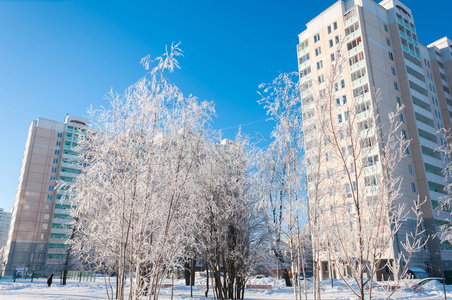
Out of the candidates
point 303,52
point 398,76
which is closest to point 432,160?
point 398,76

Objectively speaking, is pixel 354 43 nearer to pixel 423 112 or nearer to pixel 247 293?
pixel 423 112

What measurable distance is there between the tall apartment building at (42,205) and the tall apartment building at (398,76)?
162 ft

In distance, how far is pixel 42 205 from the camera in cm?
7194

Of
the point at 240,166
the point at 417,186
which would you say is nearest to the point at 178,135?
the point at 240,166

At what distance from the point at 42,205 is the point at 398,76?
76700 millimetres

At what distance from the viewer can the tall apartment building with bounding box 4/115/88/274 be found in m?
66.1

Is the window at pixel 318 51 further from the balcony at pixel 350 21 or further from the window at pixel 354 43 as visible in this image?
the balcony at pixel 350 21

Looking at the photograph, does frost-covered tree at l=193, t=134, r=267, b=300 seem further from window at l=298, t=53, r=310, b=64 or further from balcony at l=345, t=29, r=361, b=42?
window at l=298, t=53, r=310, b=64

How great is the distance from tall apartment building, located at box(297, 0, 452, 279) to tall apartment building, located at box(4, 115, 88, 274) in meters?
49.5

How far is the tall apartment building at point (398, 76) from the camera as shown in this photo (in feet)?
126

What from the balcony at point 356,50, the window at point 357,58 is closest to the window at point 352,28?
the balcony at point 356,50

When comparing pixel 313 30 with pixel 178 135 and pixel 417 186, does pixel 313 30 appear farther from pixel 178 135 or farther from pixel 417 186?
pixel 178 135

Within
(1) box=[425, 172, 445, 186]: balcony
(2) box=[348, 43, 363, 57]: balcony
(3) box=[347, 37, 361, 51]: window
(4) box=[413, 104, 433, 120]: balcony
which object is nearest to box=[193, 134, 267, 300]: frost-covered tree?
(1) box=[425, 172, 445, 186]: balcony

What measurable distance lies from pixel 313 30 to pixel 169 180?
48125 mm
